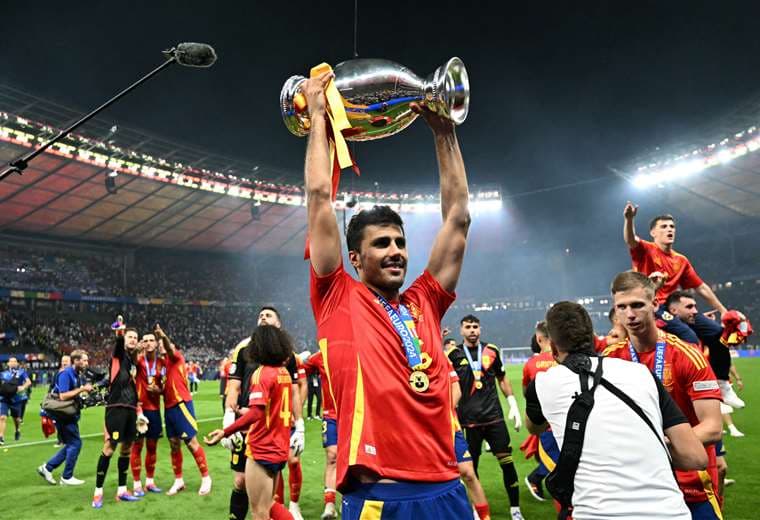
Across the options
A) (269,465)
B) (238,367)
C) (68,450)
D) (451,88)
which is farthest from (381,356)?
(68,450)

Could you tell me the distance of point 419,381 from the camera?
2229mm

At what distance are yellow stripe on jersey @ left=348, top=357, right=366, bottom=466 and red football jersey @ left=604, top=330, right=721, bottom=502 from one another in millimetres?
2305

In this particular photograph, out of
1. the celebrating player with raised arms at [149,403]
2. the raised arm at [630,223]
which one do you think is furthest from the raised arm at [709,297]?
the celebrating player with raised arms at [149,403]

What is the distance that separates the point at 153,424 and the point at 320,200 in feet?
25.0

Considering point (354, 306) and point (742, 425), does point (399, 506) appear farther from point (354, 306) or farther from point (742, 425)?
point (742, 425)

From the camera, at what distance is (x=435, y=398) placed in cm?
224

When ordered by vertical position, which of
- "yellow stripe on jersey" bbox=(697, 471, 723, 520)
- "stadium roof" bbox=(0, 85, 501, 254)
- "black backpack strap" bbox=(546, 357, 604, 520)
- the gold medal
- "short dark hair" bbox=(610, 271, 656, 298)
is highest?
"stadium roof" bbox=(0, 85, 501, 254)

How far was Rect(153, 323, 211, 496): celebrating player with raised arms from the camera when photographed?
8.41 m

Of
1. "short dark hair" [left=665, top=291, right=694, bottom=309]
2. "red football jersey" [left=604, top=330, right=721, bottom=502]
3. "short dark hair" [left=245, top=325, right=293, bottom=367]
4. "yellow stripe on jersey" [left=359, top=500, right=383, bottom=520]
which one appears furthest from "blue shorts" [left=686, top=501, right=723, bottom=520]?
"short dark hair" [left=245, top=325, right=293, bottom=367]

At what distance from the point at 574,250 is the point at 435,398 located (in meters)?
64.7

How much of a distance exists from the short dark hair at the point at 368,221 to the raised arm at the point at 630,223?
3244 millimetres

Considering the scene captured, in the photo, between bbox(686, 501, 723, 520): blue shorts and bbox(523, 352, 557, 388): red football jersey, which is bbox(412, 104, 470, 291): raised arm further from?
bbox(523, 352, 557, 388): red football jersey

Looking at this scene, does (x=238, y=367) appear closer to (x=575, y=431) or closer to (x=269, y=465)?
(x=269, y=465)

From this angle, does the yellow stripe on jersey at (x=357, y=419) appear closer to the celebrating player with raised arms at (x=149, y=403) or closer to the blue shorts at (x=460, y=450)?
the blue shorts at (x=460, y=450)
